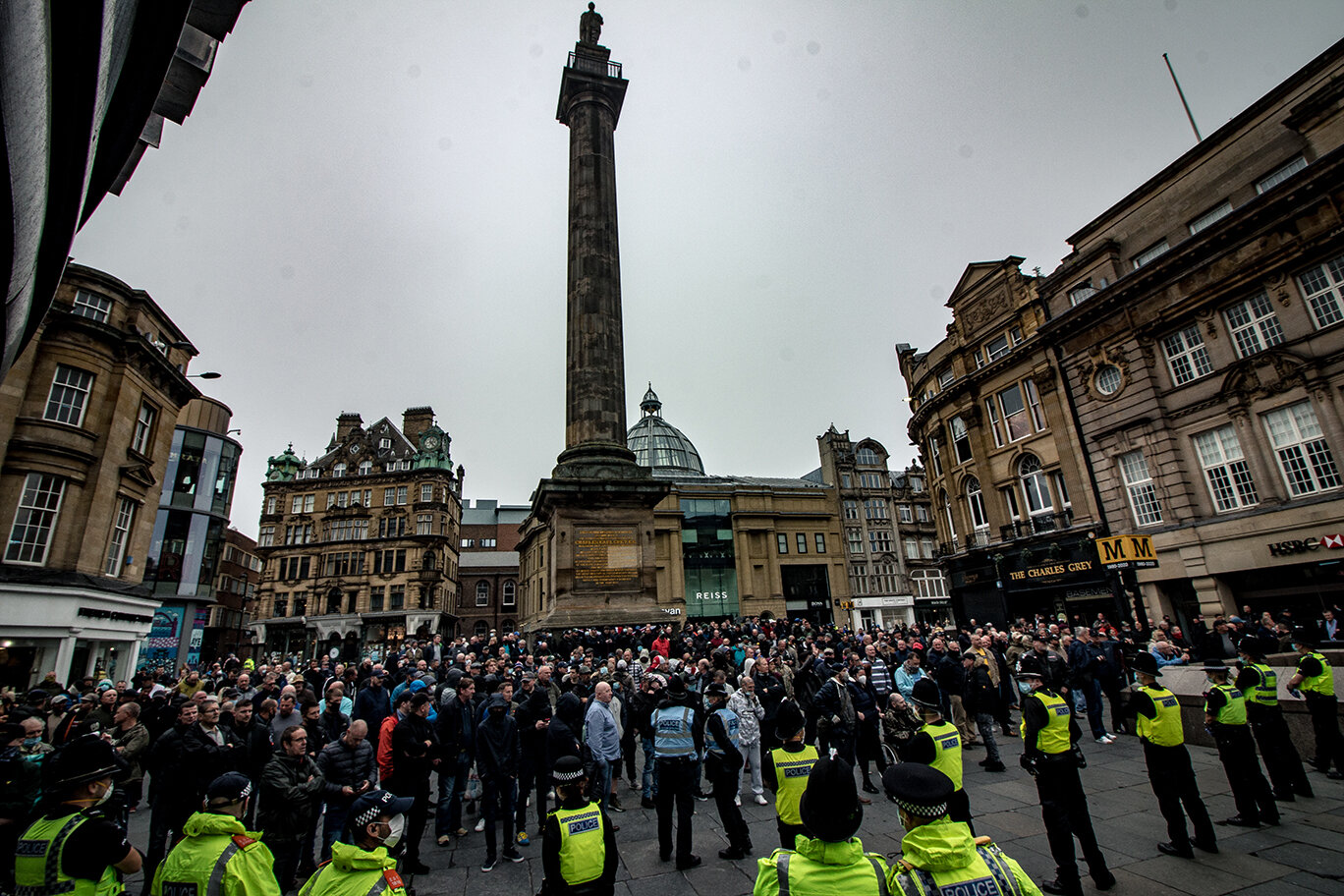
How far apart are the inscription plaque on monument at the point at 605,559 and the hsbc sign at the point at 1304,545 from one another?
69.0 feet

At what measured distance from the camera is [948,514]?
37094 mm

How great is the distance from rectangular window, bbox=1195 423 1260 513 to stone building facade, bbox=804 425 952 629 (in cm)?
3435

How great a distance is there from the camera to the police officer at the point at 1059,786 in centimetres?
563

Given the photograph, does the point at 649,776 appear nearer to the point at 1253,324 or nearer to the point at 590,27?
the point at 1253,324

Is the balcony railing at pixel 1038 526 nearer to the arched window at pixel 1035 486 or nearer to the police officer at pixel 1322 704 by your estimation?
the arched window at pixel 1035 486

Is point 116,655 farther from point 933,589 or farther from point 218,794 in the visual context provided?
point 933,589

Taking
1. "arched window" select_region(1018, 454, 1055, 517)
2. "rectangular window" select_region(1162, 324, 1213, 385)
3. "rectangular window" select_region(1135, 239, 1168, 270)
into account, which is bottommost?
"arched window" select_region(1018, 454, 1055, 517)

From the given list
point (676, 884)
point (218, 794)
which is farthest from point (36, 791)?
point (676, 884)

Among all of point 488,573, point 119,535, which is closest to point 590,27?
point 119,535

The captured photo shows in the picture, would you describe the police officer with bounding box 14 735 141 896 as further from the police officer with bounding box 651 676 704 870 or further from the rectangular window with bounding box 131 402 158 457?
the rectangular window with bounding box 131 402 158 457

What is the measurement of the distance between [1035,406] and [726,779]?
97.3ft

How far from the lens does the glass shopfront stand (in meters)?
51.3

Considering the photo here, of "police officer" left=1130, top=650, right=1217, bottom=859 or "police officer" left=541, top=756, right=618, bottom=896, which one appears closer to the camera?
"police officer" left=541, top=756, right=618, bottom=896

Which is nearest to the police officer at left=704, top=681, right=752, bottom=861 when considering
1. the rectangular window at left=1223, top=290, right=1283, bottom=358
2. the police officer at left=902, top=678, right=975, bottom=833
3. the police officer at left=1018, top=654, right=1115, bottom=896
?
the police officer at left=902, top=678, right=975, bottom=833
